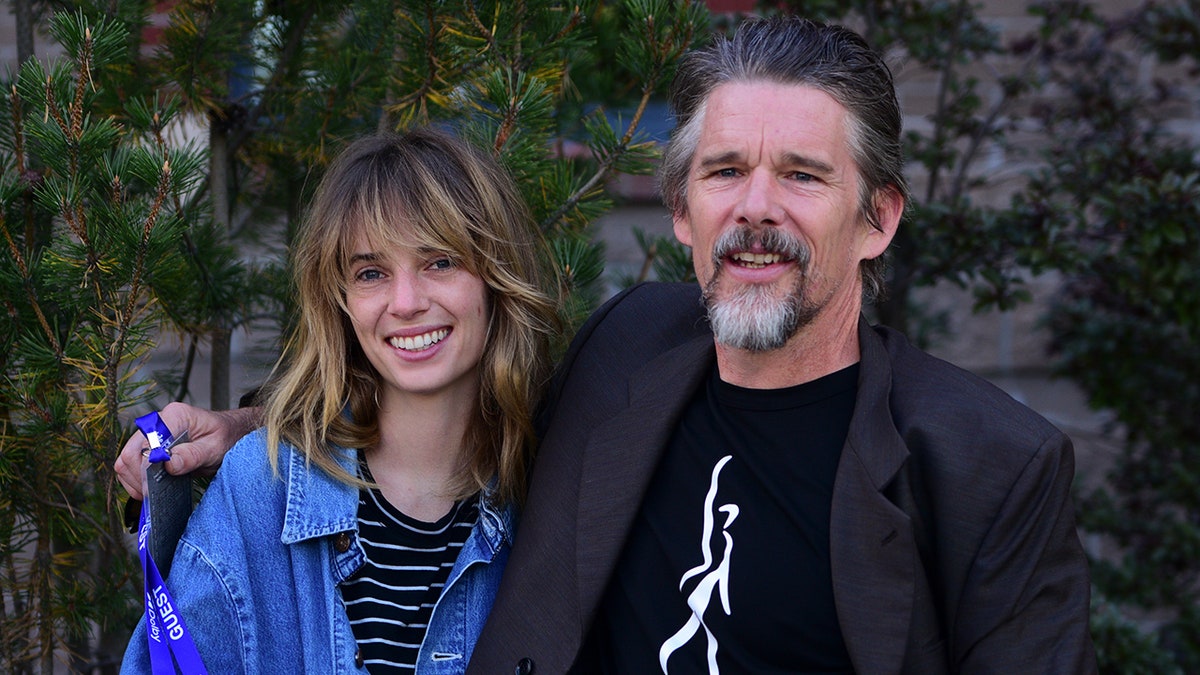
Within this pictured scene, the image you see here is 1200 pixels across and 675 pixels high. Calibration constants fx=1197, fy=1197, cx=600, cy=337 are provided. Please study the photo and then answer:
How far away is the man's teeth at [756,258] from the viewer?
1962 mm

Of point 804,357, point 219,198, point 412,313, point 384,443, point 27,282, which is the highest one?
point 219,198

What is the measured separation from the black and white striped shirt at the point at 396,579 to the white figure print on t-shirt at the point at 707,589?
412 mm

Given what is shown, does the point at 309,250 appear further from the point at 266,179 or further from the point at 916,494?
the point at 916,494

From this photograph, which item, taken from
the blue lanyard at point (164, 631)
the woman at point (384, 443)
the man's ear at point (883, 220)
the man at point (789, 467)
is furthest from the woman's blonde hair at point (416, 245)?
the man's ear at point (883, 220)

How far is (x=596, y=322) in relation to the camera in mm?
2332

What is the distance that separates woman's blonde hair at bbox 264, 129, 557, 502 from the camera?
2061 millimetres

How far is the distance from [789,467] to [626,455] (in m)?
0.29

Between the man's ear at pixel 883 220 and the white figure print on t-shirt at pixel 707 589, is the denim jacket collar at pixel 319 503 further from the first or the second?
the man's ear at pixel 883 220

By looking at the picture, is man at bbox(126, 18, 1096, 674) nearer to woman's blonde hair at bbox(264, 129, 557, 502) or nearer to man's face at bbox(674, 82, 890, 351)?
man's face at bbox(674, 82, 890, 351)

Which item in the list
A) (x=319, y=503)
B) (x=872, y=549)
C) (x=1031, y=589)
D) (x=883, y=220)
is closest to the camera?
(x=1031, y=589)

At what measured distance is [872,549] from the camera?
174 cm

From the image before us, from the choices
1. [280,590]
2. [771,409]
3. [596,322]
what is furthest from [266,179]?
[771,409]

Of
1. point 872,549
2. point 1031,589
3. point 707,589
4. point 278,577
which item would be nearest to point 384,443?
point 278,577

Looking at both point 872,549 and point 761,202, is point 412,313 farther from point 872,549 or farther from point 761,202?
point 872,549
